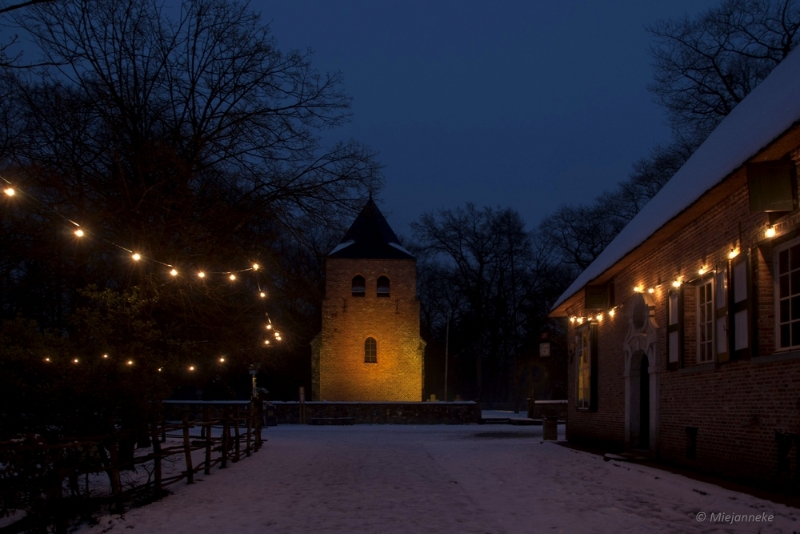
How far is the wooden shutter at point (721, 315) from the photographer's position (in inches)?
408

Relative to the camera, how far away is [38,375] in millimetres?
10750

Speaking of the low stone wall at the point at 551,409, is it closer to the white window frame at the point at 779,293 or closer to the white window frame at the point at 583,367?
the white window frame at the point at 583,367

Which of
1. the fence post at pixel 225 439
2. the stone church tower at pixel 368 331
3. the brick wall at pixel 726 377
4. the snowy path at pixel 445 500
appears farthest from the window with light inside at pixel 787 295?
the stone church tower at pixel 368 331

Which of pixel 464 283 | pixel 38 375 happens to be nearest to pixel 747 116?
pixel 38 375

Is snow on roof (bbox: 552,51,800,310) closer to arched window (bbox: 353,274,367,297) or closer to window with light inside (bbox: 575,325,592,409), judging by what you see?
window with light inside (bbox: 575,325,592,409)

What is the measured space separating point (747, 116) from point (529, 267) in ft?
138

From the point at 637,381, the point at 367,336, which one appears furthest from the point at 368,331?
the point at 637,381

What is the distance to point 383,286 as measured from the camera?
141 feet

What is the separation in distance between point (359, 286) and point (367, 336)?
108 inches

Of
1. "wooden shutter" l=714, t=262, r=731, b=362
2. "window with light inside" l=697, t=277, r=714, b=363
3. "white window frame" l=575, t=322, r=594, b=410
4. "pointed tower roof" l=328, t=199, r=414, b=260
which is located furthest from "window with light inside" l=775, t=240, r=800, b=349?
"pointed tower roof" l=328, t=199, r=414, b=260

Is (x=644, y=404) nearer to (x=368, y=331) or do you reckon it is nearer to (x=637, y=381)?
(x=637, y=381)

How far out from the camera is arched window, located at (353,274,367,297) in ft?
140

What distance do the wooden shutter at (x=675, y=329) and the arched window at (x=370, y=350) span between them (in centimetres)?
2950

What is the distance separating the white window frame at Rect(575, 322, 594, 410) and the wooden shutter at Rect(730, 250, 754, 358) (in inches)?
345
